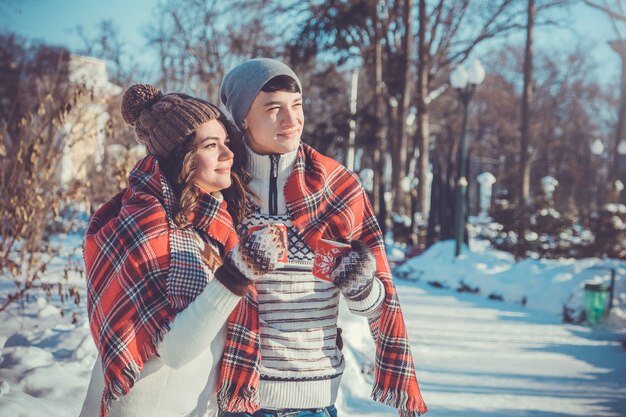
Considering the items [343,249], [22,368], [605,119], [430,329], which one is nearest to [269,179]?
[343,249]

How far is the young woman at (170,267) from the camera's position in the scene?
150cm

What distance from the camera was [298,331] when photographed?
181cm

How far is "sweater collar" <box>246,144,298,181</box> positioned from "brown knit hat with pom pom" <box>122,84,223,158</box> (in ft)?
0.63

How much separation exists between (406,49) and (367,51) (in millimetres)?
1597

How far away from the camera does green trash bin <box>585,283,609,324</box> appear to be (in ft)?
23.6

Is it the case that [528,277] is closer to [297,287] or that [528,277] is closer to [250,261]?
[297,287]

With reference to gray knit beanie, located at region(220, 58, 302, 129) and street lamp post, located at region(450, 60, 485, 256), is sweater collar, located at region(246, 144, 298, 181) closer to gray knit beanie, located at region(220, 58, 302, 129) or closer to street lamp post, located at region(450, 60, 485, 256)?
gray knit beanie, located at region(220, 58, 302, 129)

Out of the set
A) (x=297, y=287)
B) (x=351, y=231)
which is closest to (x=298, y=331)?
(x=297, y=287)

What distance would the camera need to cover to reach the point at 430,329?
6914mm

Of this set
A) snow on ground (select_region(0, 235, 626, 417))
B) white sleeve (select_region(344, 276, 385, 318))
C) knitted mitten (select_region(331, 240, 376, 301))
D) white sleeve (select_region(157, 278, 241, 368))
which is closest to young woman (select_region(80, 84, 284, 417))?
white sleeve (select_region(157, 278, 241, 368))

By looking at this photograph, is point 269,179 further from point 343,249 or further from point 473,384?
point 473,384

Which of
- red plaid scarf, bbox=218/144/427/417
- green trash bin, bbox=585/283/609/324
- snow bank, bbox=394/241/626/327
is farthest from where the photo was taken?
snow bank, bbox=394/241/626/327

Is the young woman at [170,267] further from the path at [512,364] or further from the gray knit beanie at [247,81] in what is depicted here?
the path at [512,364]

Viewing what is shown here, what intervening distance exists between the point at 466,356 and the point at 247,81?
456cm
